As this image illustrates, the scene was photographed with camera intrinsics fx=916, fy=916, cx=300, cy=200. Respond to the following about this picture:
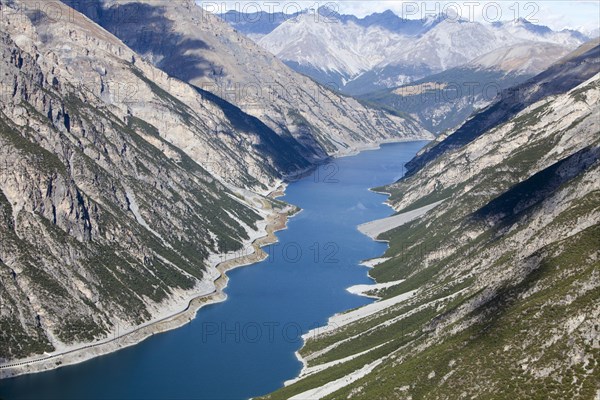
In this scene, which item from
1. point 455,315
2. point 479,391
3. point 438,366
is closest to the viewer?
point 479,391

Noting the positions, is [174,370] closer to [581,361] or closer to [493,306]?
[493,306]

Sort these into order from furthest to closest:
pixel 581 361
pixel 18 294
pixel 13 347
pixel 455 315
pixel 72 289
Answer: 1. pixel 72 289
2. pixel 18 294
3. pixel 13 347
4. pixel 455 315
5. pixel 581 361

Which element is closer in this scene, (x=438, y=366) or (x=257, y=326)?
(x=438, y=366)

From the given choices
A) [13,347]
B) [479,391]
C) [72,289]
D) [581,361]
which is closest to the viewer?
[581,361]

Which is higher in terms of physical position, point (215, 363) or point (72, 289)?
point (72, 289)

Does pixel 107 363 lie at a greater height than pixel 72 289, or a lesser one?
lesser

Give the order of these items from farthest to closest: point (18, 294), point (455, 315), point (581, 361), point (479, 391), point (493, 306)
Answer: point (18, 294)
point (455, 315)
point (493, 306)
point (479, 391)
point (581, 361)

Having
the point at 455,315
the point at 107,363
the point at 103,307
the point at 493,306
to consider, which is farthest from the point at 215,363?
the point at 493,306

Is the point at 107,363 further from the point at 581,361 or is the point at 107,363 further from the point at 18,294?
the point at 581,361

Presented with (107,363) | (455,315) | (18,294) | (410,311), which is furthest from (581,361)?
(18,294)
